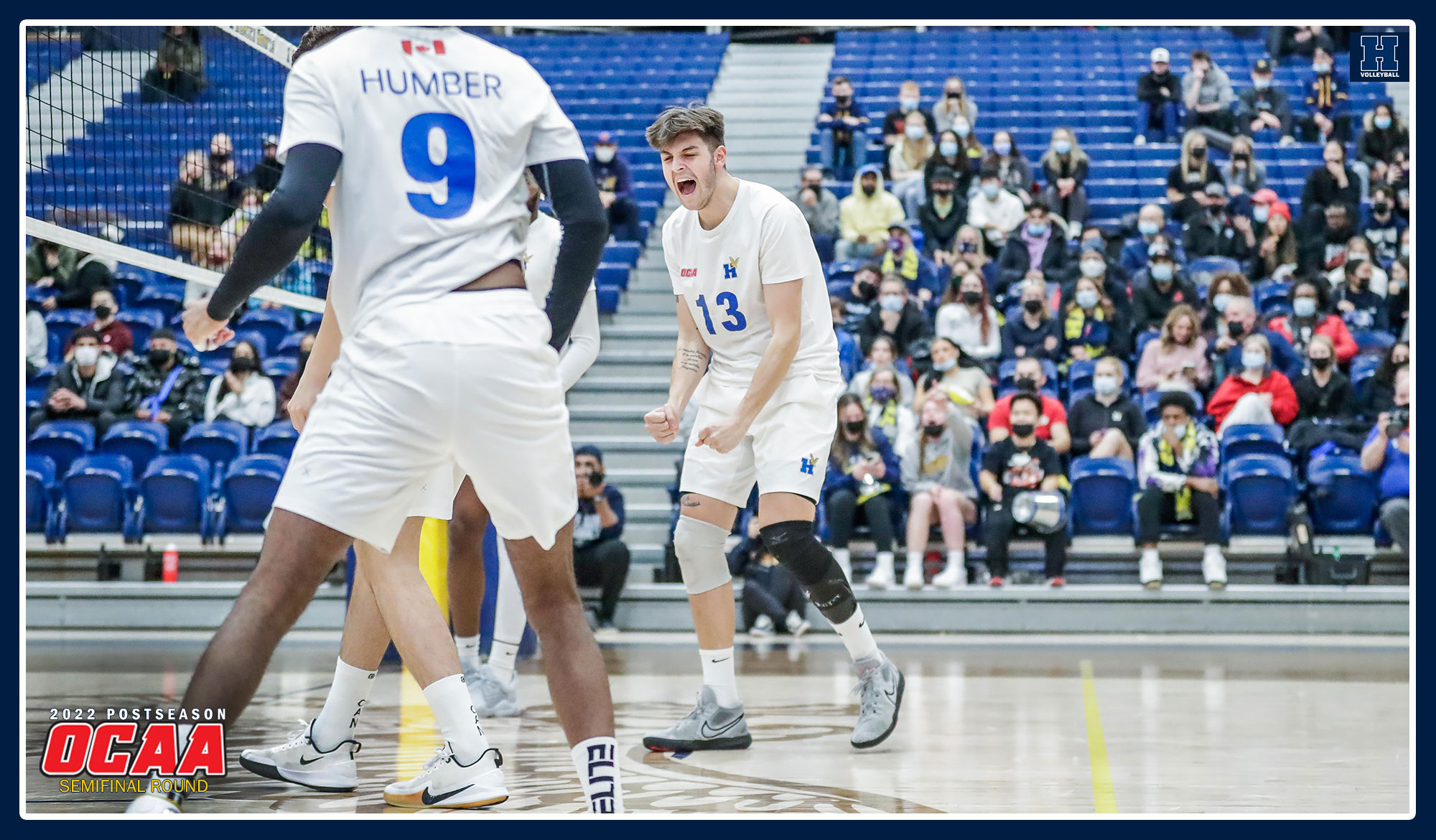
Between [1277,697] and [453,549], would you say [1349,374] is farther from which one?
[453,549]

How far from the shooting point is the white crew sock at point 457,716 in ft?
12.6

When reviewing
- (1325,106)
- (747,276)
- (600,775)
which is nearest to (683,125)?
Result: (747,276)

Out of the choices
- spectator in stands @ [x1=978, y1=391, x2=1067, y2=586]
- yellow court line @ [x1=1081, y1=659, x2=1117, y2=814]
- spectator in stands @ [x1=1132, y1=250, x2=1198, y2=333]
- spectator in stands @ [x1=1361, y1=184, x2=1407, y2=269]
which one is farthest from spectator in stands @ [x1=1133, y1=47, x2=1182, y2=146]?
yellow court line @ [x1=1081, y1=659, x2=1117, y2=814]

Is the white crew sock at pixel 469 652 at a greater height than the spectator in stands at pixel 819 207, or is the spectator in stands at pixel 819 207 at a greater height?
the spectator in stands at pixel 819 207

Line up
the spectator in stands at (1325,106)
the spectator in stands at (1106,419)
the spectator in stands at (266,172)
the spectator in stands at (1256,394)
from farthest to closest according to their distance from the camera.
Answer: the spectator in stands at (1325,106)
the spectator in stands at (1256,394)
the spectator in stands at (1106,419)
the spectator in stands at (266,172)

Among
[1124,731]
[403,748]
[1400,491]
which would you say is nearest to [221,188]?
[403,748]

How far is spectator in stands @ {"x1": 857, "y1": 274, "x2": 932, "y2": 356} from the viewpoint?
11.5m

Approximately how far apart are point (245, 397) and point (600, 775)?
869 cm

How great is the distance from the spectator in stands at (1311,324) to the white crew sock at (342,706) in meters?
8.39

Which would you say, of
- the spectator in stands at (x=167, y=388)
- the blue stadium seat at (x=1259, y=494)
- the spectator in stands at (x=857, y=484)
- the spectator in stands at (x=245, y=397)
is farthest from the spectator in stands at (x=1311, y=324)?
the spectator in stands at (x=167, y=388)

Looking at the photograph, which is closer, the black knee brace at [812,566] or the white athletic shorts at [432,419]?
the white athletic shorts at [432,419]

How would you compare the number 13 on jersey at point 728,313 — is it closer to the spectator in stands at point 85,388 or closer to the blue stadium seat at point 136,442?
the blue stadium seat at point 136,442

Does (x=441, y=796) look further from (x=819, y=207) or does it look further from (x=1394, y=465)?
(x=819, y=207)

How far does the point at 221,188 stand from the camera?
27.3 feet
